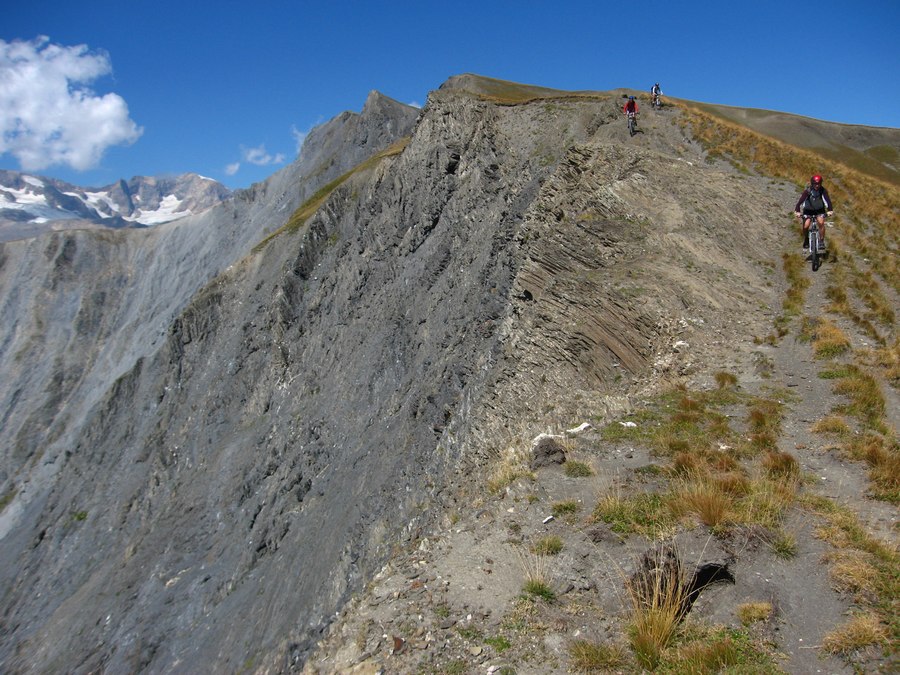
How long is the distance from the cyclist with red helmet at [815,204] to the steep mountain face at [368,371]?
5.88ft

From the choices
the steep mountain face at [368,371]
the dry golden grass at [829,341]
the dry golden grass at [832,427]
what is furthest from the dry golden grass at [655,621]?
the dry golden grass at [829,341]

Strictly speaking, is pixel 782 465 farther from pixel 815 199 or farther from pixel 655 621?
pixel 815 199

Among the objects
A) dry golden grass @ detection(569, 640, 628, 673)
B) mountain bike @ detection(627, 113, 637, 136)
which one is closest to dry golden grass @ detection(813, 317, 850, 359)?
dry golden grass @ detection(569, 640, 628, 673)

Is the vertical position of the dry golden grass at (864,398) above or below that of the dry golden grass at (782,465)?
above

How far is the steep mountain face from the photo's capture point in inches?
533

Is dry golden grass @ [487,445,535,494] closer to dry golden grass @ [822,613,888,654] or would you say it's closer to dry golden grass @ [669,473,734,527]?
dry golden grass @ [669,473,734,527]

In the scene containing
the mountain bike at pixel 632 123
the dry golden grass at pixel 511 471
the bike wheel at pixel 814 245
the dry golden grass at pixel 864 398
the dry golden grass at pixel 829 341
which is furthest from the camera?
the mountain bike at pixel 632 123

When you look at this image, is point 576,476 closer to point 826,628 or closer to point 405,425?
point 826,628

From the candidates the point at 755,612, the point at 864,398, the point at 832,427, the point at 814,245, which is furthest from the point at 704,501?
the point at 814,245

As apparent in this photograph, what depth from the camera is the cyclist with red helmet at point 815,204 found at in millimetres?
15219

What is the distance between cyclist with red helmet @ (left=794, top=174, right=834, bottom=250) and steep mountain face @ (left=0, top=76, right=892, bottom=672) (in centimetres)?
179

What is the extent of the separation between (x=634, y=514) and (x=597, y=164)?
46.2 ft

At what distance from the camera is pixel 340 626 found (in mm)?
6586

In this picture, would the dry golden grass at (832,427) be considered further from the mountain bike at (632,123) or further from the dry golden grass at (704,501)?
the mountain bike at (632,123)
